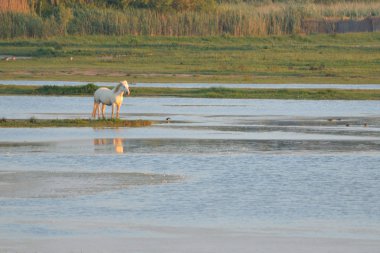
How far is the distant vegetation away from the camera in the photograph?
50562 millimetres

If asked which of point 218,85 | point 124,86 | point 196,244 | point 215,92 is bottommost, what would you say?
point 218,85

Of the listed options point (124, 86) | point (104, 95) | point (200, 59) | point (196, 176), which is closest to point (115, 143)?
point (124, 86)

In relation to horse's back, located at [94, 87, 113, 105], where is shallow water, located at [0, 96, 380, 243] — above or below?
below

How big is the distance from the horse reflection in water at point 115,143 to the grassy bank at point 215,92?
10.6 metres

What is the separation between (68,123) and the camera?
22734mm

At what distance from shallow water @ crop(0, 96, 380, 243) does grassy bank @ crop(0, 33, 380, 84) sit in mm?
11527

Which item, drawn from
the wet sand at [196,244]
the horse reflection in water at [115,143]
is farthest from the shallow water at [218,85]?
the wet sand at [196,244]

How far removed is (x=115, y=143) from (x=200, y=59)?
22.9 metres

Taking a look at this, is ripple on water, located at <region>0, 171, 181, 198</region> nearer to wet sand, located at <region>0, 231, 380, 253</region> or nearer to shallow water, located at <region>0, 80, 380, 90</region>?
wet sand, located at <region>0, 231, 380, 253</region>

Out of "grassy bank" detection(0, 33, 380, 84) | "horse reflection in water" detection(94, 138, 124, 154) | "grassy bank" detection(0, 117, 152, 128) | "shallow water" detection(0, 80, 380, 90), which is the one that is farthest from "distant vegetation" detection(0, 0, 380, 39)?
"horse reflection in water" detection(94, 138, 124, 154)

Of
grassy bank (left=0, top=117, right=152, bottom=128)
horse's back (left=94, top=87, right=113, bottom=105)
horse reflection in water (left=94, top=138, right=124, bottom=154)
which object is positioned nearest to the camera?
horse reflection in water (left=94, top=138, right=124, bottom=154)

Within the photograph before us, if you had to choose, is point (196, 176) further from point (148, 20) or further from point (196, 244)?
point (148, 20)

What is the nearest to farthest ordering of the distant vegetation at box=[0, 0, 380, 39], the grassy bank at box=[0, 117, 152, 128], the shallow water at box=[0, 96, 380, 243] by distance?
the shallow water at box=[0, 96, 380, 243] < the grassy bank at box=[0, 117, 152, 128] < the distant vegetation at box=[0, 0, 380, 39]

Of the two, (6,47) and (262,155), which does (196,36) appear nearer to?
(6,47)
